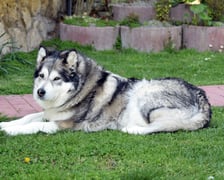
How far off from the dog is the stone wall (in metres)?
4.22

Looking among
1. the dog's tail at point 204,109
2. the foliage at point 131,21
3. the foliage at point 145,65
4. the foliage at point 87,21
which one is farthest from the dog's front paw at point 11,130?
the foliage at point 131,21

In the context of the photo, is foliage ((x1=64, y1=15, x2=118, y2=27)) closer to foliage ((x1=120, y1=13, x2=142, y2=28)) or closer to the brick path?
foliage ((x1=120, y1=13, x2=142, y2=28))

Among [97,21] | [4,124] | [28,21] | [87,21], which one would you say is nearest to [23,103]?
[4,124]

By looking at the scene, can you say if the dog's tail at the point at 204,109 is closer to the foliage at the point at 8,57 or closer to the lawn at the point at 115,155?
the lawn at the point at 115,155

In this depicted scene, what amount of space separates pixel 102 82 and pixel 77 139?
83 centimetres

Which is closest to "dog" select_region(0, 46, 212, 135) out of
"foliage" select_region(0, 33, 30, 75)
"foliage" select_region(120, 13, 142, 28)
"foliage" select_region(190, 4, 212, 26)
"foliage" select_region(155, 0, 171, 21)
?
"foliage" select_region(0, 33, 30, 75)

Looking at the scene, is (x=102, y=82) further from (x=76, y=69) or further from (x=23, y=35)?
(x=23, y=35)

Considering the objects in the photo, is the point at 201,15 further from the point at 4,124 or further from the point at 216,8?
the point at 4,124

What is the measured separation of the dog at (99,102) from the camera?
5969mm

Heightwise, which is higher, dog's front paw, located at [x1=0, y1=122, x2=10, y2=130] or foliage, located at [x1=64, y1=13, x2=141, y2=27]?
foliage, located at [x1=64, y1=13, x2=141, y2=27]

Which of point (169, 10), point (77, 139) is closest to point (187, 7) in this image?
point (169, 10)

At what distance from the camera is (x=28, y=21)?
35.1ft

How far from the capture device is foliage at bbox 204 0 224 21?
37.3ft

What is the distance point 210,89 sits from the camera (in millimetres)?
8383
